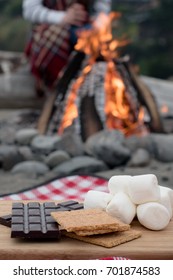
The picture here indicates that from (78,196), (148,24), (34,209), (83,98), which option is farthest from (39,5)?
(34,209)

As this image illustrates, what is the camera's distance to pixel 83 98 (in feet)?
12.7

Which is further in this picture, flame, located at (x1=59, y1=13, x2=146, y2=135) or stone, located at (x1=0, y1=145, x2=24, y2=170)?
flame, located at (x1=59, y1=13, x2=146, y2=135)

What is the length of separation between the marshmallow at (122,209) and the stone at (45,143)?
2197 mm

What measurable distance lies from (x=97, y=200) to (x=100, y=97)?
2.41 meters

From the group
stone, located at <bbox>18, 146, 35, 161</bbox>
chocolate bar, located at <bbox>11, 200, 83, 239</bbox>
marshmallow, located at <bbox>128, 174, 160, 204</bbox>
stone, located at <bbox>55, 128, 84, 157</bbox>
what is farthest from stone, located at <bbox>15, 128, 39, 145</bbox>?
marshmallow, located at <bbox>128, 174, 160, 204</bbox>

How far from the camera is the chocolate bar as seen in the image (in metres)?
1.33

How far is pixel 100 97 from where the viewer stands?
3861mm

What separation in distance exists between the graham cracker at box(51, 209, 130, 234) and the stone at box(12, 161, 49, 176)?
6.26 ft

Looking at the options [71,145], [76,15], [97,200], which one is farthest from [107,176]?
[97,200]

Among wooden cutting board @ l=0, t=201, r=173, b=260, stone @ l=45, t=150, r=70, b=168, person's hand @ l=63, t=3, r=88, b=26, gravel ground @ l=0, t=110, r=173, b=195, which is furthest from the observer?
person's hand @ l=63, t=3, r=88, b=26

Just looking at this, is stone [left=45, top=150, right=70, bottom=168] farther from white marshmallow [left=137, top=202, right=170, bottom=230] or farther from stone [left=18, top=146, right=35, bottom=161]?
white marshmallow [left=137, top=202, right=170, bottom=230]

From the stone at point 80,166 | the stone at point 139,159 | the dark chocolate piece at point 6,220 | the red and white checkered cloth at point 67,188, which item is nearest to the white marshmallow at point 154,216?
the dark chocolate piece at point 6,220
